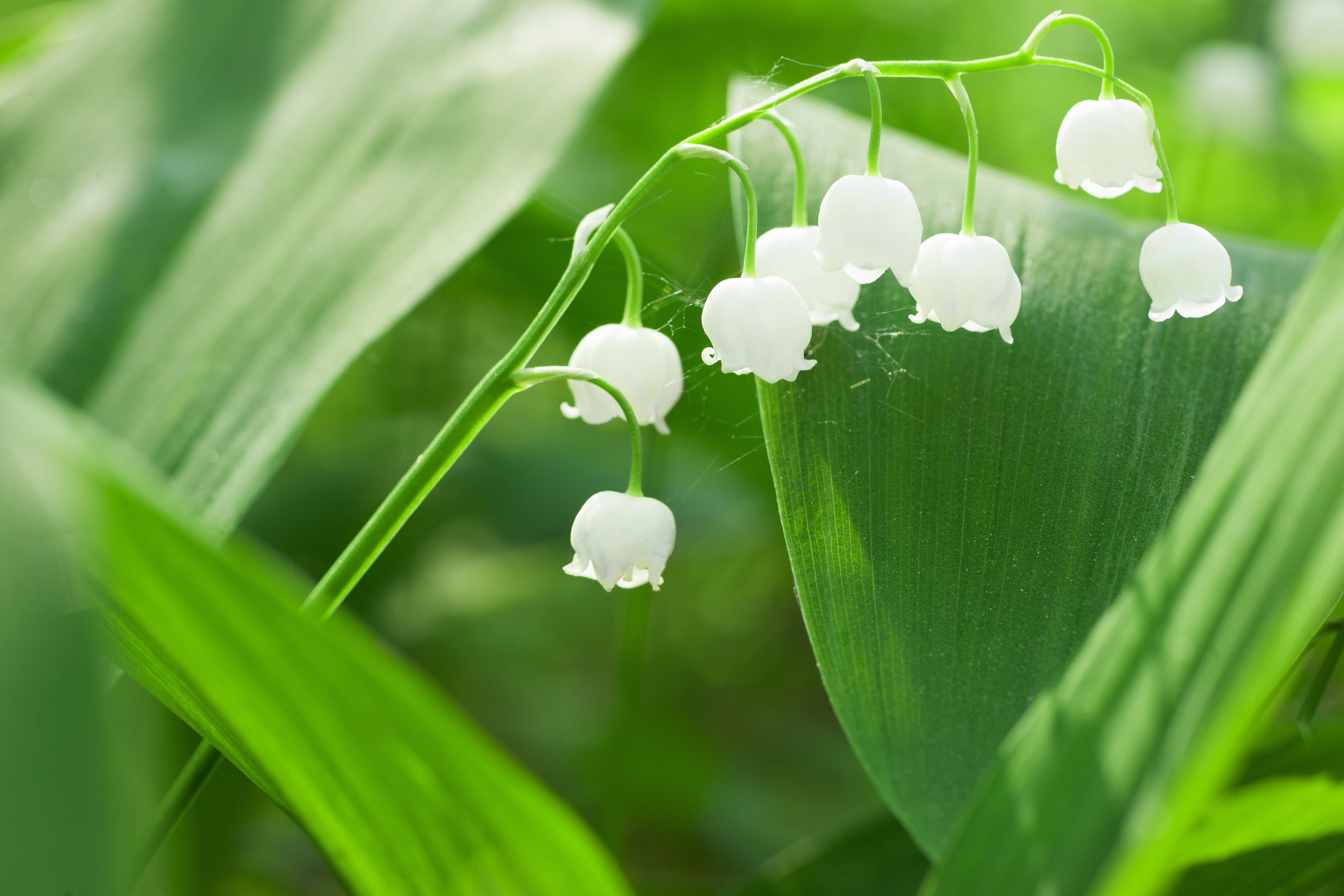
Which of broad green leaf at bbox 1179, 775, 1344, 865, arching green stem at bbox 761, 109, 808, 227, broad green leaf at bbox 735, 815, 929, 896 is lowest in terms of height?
broad green leaf at bbox 735, 815, 929, 896

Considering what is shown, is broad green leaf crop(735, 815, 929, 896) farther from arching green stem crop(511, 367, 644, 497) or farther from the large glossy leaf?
the large glossy leaf

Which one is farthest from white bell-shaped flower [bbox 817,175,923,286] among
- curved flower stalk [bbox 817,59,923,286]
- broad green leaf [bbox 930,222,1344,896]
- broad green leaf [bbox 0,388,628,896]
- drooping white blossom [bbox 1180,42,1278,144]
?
drooping white blossom [bbox 1180,42,1278,144]

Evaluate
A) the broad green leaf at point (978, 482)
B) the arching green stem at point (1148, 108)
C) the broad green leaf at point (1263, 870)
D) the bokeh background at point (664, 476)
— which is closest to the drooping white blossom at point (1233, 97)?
the bokeh background at point (664, 476)

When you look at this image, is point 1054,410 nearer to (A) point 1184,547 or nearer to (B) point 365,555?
(A) point 1184,547

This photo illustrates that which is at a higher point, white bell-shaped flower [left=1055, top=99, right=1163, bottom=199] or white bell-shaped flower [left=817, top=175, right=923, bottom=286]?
white bell-shaped flower [left=1055, top=99, right=1163, bottom=199]

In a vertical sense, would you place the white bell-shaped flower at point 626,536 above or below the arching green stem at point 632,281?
below

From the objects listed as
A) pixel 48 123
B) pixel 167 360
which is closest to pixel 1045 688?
pixel 167 360

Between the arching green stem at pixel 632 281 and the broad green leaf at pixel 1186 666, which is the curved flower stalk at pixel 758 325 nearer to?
the arching green stem at pixel 632 281
